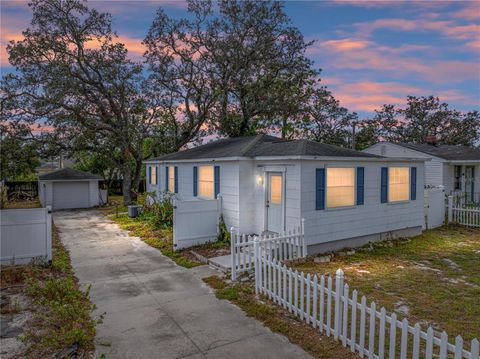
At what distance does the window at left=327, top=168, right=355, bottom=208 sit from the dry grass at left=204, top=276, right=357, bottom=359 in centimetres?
413

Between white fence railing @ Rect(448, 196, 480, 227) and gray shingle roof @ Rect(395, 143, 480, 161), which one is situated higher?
gray shingle roof @ Rect(395, 143, 480, 161)

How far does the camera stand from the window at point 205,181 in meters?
12.4

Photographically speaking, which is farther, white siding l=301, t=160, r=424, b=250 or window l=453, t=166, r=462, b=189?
window l=453, t=166, r=462, b=189

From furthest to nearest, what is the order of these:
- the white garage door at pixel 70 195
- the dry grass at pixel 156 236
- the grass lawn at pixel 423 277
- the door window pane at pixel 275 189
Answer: the white garage door at pixel 70 195
the door window pane at pixel 275 189
the dry grass at pixel 156 236
the grass lawn at pixel 423 277

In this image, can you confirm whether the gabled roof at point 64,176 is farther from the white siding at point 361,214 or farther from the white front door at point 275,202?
the white siding at point 361,214

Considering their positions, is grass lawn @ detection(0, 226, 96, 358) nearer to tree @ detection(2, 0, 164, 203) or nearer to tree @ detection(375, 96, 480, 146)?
tree @ detection(2, 0, 164, 203)

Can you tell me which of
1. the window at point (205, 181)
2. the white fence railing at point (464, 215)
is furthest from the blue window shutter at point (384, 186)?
the window at point (205, 181)

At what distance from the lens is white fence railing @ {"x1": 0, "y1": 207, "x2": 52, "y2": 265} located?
7.68 metres

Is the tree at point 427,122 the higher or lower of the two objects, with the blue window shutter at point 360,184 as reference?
higher

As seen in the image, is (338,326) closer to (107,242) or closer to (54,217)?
(107,242)

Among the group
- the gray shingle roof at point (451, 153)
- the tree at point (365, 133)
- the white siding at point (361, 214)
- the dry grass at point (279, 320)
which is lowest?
the dry grass at point (279, 320)

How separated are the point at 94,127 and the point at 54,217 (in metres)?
6.44

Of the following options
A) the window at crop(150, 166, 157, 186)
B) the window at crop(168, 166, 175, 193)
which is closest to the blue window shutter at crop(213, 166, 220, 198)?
the window at crop(168, 166, 175, 193)

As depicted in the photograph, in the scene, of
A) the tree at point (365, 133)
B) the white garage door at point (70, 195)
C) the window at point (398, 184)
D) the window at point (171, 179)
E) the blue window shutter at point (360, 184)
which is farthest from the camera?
the tree at point (365, 133)
